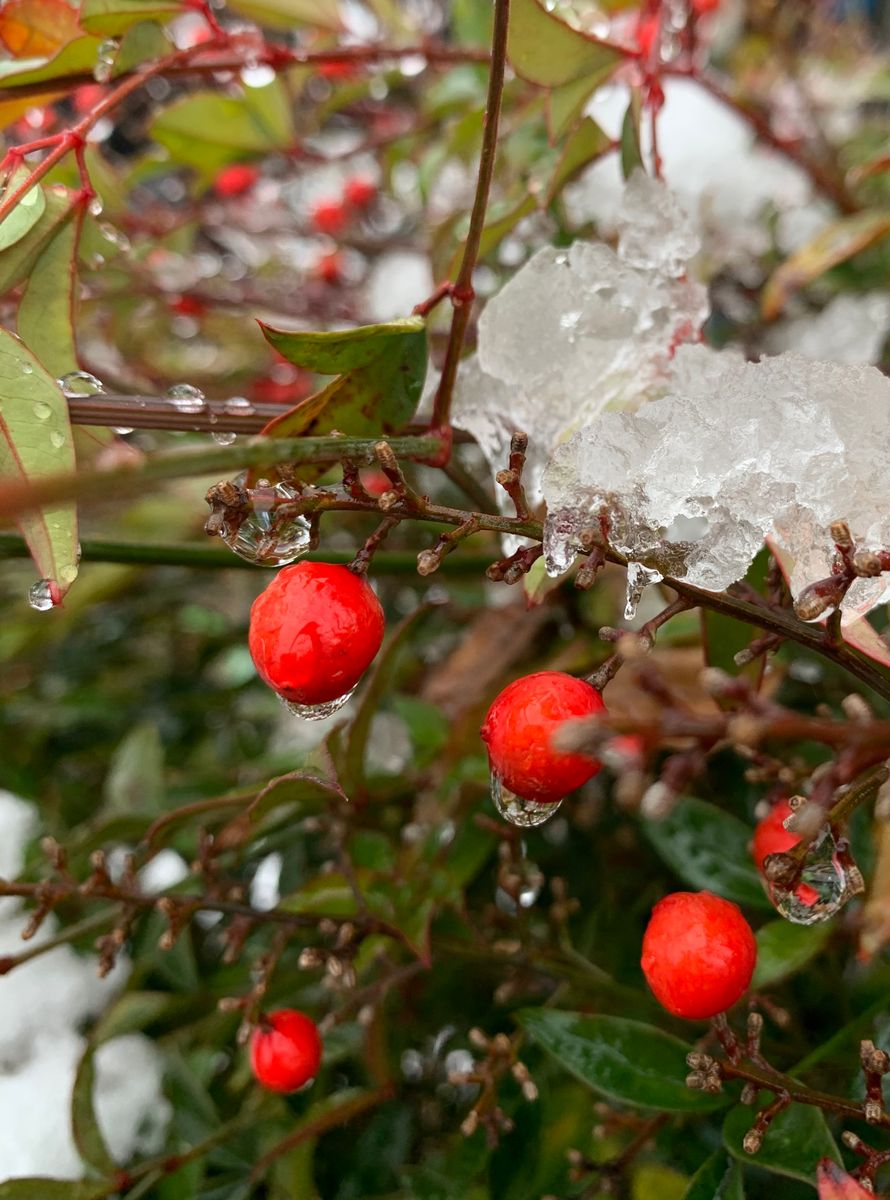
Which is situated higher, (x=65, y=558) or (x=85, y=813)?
(x=65, y=558)

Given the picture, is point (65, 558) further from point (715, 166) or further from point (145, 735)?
point (715, 166)

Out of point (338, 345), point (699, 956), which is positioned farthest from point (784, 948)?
point (338, 345)

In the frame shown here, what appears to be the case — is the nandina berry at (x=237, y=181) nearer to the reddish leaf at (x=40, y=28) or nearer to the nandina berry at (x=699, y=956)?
the reddish leaf at (x=40, y=28)

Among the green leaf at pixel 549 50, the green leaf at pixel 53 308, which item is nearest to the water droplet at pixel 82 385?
the green leaf at pixel 53 308

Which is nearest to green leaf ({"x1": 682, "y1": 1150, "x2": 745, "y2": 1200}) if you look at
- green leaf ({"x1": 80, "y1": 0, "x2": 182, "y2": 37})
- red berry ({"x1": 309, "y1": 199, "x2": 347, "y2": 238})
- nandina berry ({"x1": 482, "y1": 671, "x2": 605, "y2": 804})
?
nandina berry ({"x1": 482, "y1": 671, "x2": 605, "y2": 804})

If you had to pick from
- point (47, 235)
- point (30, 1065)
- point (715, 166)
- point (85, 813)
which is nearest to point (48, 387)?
point (47, 235)

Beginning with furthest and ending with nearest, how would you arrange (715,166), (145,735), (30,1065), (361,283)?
(361,283) → (715,166) → (145,735) → (30,1065)

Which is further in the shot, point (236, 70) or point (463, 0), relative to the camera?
point (463, 0)
